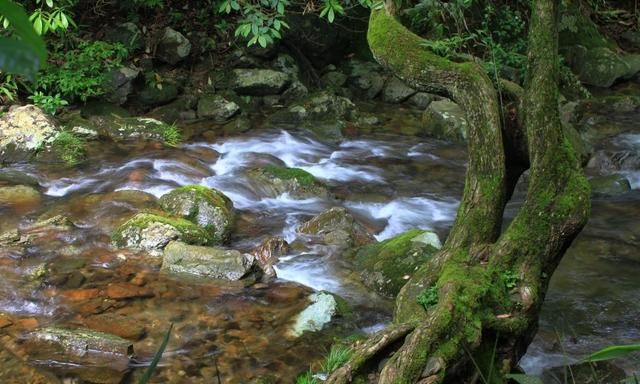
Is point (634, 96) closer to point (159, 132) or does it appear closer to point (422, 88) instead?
point (159, 132)

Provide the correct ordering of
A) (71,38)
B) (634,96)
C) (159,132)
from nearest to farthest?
(159,132) < (71,38) < (634,96)

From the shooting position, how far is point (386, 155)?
923 cm

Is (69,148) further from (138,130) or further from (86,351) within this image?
(86,351)

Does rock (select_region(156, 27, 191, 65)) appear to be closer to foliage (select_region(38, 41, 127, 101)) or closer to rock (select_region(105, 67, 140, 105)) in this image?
foliage (select_region(38, 41, 127, 101))

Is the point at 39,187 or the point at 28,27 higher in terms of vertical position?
the point at 28,27

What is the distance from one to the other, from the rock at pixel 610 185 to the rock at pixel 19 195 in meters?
6.10

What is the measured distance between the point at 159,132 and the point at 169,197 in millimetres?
2627

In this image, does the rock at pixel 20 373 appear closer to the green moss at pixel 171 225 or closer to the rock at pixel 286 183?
the green moss at pixel 171 225

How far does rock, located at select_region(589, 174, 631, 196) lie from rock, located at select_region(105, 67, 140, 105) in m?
6.39

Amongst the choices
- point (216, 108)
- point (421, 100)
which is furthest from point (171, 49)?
point (421, 100)

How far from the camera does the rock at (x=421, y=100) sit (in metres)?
11.3

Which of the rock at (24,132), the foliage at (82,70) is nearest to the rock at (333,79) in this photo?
the foliage at (82,70)

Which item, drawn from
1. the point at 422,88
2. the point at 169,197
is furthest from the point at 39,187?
the point at 422,88

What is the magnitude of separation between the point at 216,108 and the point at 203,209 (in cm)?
388
